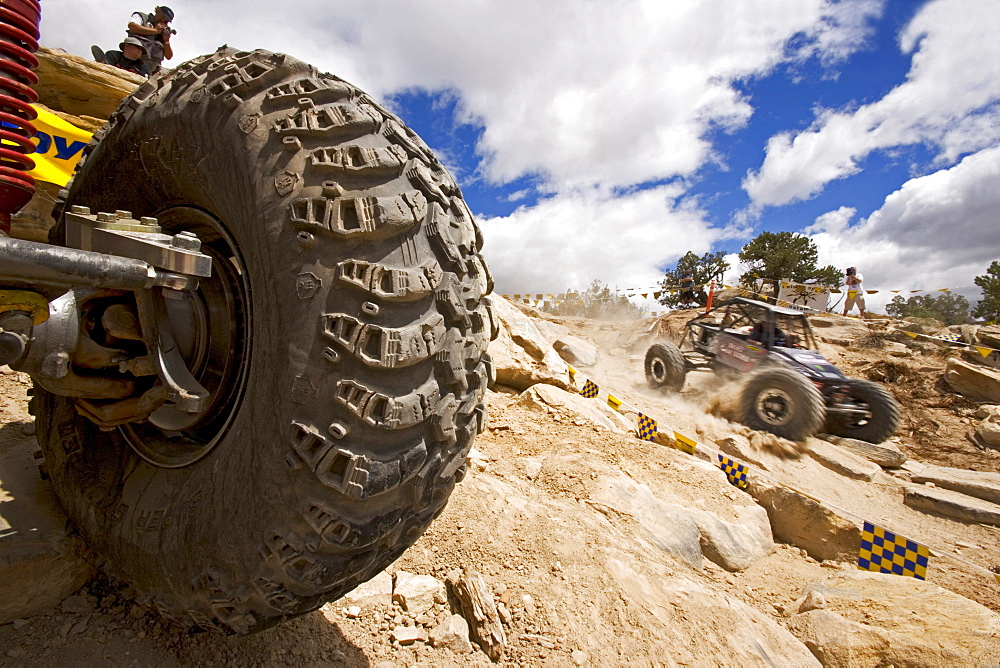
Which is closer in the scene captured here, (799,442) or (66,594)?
(66,594)

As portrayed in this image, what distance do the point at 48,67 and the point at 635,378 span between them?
1012 centimetres

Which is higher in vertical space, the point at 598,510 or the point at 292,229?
the point at 292,229

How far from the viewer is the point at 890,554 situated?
151 inches

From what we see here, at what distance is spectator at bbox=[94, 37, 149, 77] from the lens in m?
5.15

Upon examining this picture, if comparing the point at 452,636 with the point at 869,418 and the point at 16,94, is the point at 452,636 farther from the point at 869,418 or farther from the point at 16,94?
the point at 869,418

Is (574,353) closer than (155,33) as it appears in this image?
No

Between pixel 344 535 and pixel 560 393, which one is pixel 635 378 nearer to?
pixel 560 393

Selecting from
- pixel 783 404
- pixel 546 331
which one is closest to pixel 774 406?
pixel 783 404

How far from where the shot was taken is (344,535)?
1.25m

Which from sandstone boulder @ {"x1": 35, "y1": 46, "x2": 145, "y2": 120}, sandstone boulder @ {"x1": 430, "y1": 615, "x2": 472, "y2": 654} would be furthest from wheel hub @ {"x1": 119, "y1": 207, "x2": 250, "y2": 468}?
sandstone boulder @ {"x1": 35, "y1": 46, "x2": 145, "y2": 120}

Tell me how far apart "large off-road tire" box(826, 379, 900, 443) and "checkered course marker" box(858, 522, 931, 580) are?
4.33 meters

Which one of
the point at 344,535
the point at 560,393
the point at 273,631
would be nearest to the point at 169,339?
the point at 344,535

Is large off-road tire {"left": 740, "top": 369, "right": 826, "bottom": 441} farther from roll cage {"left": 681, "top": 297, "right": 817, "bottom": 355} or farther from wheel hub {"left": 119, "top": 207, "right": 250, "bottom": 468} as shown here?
wheel hub {"left": 119, "top": 207, "right": 250, "bottom": 468}

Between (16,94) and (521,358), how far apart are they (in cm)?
441
